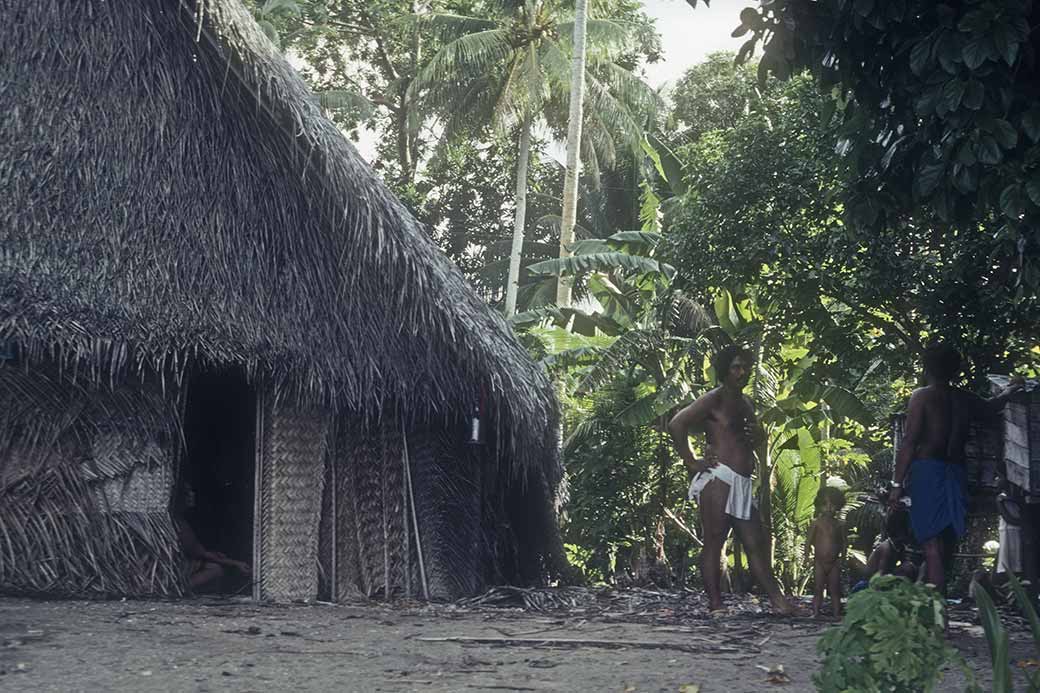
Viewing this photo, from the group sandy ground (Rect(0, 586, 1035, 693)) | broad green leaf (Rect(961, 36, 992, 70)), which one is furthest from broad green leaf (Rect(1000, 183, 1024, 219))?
sandy ground (Rect(0, 586, 1035, 693))

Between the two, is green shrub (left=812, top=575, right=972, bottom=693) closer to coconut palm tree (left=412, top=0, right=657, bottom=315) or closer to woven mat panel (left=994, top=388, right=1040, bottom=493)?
woven mat panel (left=994, top=388, right=1040, bottom=493)

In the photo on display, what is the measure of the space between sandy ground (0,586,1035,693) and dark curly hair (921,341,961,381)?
1370 millimetres

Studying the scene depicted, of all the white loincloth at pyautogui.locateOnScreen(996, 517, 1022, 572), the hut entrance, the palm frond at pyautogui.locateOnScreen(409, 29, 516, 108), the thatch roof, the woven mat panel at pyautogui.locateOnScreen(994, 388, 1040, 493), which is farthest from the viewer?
the palm frond at pyautogui.locateOnScreen(409, 29, 516, 108)

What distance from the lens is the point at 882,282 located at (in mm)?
8531

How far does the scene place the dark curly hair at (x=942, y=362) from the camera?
23.4ft

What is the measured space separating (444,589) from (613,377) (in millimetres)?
4825

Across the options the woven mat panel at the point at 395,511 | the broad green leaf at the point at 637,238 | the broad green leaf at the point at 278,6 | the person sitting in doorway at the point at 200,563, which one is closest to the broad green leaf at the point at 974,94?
the woven mat panel at the point at 395,511

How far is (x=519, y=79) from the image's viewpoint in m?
23.1

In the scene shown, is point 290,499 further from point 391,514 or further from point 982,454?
point 982,454

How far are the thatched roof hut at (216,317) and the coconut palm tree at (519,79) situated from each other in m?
12.7

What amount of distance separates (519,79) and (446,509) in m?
15.1

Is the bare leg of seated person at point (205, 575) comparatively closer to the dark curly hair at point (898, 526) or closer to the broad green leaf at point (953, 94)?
the dark curly hair at point (898, 526)

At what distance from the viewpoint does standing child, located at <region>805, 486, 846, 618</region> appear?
310 inches

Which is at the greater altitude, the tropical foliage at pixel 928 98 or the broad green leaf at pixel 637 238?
the broad green leaf at pixel 637 238
